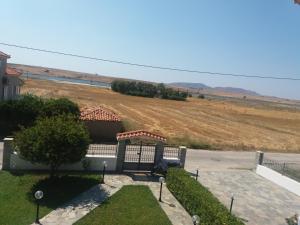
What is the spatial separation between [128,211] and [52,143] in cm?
488

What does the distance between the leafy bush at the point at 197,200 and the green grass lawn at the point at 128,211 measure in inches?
50.1

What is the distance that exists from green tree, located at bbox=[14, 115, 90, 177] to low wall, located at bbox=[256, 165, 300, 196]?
40.1 ft

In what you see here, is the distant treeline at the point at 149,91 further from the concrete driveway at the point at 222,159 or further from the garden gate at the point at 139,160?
the garden gate at the point at 139,160

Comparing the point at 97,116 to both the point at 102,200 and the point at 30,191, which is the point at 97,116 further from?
the point at 102,200

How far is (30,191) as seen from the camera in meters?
16.6

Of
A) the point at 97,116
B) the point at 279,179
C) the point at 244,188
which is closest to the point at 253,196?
the point at 244,188

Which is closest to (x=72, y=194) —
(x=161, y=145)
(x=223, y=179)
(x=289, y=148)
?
(x=161, y=145)

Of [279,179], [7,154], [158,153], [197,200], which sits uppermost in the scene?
[158,153]

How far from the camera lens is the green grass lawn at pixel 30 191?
14.2 m

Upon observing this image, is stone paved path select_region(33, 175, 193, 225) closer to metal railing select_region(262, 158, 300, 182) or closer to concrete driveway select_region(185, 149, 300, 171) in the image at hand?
concrete driveway select_region(185, 149, 300, 171)

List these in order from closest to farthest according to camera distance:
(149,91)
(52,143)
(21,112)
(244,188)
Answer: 1. (52,143)
2. (244,188)
3. (21,112)
4. (149,91)

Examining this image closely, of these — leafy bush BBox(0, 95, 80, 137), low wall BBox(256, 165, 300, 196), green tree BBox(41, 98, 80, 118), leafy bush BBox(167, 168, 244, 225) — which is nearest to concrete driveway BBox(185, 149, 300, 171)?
low wall BBox(256, 165, 300, 196)

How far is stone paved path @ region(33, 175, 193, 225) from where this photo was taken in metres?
14.4

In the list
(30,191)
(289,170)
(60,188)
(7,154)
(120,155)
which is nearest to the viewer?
(30,191)
